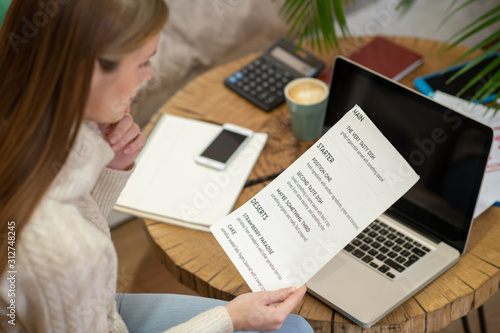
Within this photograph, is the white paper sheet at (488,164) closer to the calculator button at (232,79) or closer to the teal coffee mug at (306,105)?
the teal coffee mug at (306,105)

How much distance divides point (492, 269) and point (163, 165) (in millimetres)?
633

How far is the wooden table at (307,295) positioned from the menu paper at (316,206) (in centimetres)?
12

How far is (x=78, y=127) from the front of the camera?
0.65 m

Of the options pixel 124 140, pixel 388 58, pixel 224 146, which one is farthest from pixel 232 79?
pixel 124 140

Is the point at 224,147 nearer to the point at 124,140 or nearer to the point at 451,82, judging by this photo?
the point at 124,140

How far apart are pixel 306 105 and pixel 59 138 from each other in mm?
560

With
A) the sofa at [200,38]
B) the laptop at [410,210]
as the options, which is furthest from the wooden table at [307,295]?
the sofa at [200,38]

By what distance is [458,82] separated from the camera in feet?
3.86

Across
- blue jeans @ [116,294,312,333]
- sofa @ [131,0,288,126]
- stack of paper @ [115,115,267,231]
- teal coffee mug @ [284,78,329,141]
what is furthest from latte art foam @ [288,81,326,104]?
sofa @ [131,0,288,126]

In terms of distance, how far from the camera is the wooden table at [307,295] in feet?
2.79

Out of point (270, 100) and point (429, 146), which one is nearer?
point (429, 146)

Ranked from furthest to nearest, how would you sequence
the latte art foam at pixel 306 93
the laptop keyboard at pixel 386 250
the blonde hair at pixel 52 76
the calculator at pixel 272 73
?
the calculator at pixel 272 73 < the latte art foam at pixel 306 93 < the laptop keyboard at pixel 386 250 < the blonde hair at pixel 52 76

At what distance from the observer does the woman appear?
0.63 metres

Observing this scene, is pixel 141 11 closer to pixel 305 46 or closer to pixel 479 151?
pixel 479 151
